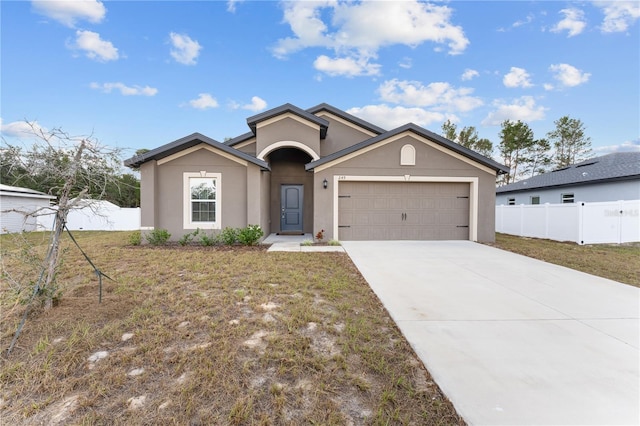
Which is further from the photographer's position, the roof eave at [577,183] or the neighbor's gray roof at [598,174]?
A: the neighbor's gray roof at [598,174]

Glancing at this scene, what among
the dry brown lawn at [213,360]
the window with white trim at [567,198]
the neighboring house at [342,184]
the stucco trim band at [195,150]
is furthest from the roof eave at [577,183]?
the stucco trim band at [195,150]

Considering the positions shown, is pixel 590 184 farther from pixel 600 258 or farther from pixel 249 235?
pixel 249 235

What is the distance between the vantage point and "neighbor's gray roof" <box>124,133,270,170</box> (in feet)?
31.3

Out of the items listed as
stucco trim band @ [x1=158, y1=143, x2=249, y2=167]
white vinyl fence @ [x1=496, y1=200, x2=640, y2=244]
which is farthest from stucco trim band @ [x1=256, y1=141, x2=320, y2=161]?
white vinyl fence @ [x1=496, y1=200, x2=640, y2=244]

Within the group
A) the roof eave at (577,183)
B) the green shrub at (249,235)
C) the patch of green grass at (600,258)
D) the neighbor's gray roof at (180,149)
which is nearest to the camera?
the patch of green grass at (600,258)

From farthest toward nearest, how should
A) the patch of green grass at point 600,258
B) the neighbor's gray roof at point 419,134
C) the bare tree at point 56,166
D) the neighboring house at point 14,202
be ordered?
the neighboring house at point 14,202 < the neighbor's gray roof at point 419,134 < the patch of green grass at point 600,258 < the bare tree at point 56,166

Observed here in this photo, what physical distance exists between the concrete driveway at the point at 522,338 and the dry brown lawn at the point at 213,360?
0.35 metres

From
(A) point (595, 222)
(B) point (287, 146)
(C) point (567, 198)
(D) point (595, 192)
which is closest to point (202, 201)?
(B) point (287, 146)

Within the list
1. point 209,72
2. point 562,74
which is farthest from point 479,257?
point 209,72

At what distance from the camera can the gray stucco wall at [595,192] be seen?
14.0 metres

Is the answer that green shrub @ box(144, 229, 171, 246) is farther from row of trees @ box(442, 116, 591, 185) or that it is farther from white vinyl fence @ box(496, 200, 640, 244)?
row of trees @ box(442, 116, 591, 185)

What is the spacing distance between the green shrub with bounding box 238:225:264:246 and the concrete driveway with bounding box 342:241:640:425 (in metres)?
4.52

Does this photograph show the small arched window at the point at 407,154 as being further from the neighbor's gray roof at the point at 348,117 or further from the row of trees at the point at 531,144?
the row of trees at the point at 531,144

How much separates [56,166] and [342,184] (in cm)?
841
